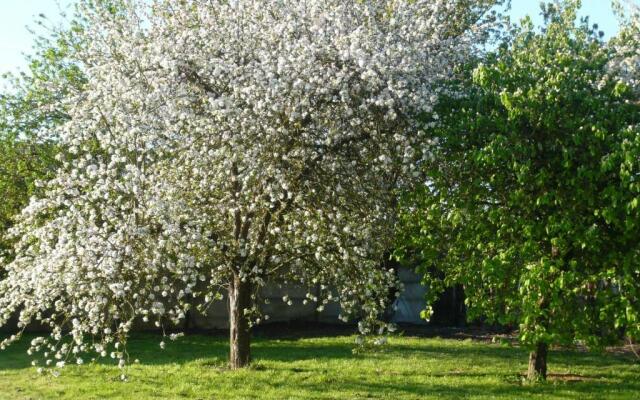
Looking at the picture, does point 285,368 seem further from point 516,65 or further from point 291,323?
point 291,323

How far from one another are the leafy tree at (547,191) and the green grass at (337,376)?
1404mm

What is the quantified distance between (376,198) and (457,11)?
20.3 ft

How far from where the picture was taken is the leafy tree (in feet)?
A: 28.7

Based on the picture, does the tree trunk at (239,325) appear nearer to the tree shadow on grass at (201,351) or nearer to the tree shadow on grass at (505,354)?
A: the tree shadow on grass at (201,351)

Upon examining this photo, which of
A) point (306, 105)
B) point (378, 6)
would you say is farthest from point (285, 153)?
point (378, 6)

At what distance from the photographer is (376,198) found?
32.9 feet

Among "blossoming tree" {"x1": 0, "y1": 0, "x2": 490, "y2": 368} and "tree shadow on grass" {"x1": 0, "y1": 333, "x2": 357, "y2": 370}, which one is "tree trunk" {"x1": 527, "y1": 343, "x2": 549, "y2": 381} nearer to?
"blossoming tree" {"x1": 0, "y1": 0, "x2": 490, "y2": 368}

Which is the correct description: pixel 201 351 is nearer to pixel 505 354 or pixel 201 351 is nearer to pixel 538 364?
pixel 505 354

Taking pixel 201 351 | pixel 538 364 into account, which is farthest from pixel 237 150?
pixel 201 351

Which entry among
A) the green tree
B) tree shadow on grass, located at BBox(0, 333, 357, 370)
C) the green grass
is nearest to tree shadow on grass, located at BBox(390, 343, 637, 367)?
the green grass

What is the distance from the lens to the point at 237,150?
940 centimetres

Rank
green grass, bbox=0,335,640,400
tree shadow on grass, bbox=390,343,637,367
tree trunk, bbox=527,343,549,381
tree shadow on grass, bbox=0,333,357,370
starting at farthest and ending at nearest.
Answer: tree shadow on grass, bbox=0,333,357,370
tree shadow on grass, bbox=390,343,637,367
tree trunk, bbox=527,343,549,381
green grass, bbox=0,335,640,400

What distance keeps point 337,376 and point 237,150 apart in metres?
4.65

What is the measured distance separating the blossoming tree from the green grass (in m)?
1.42
